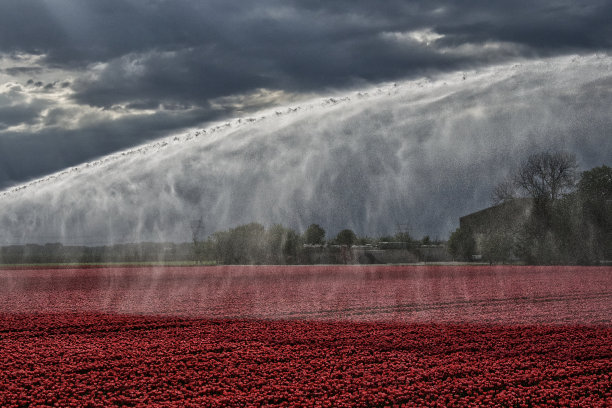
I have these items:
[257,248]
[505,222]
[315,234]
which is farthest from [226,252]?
[315,234]

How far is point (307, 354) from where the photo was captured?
11.7 metres

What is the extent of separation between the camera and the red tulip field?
29.1 ft

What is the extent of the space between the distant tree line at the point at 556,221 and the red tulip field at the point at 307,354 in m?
42.1

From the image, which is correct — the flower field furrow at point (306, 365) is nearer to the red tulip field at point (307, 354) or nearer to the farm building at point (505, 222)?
the red tulip field at point (307, 354)

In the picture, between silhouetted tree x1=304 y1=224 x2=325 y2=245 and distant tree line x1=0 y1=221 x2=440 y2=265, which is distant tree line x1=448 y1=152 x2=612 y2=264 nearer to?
distant tree line x1=0 y1=221 x2=440 y2=265

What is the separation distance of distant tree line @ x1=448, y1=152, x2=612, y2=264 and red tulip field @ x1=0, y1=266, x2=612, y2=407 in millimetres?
42066

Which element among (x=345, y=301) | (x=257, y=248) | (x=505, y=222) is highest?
(x=505, y=222)

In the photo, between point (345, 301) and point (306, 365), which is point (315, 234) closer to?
point (345, 301)

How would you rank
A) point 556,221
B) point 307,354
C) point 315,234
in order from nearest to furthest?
point 307,354 → point 556,221 → point 315,234

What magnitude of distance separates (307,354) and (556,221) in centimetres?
5684

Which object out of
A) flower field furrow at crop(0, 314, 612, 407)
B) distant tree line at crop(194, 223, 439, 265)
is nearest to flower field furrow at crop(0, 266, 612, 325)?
flower field furrow at crop(0, 314, 612, 407)

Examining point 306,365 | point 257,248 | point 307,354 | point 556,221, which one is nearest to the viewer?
point 306,365

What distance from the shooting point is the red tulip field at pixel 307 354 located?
8859mm

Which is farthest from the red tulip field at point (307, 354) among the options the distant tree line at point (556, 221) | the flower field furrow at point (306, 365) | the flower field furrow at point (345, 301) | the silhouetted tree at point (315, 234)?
A: the silhouetted tree at point (315, 234)
